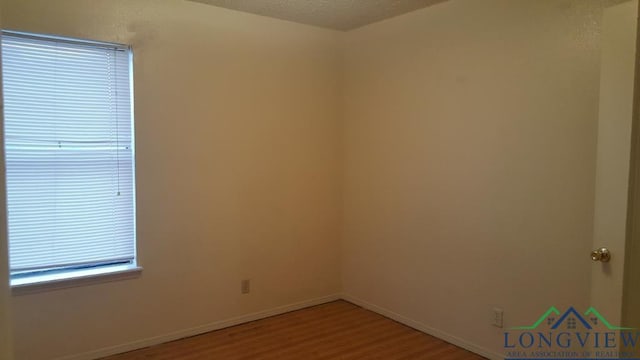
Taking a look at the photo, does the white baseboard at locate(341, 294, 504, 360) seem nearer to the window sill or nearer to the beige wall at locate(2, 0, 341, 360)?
the beige wall at locate(2, 0, 341, 360)

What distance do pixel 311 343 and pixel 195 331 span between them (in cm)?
89

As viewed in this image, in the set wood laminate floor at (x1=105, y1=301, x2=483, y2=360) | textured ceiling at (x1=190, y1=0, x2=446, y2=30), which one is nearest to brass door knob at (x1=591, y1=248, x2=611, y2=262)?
wood laminate floor at (x1=105, y1=301, x2=483, y2=360)

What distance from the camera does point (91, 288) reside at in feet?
9.90

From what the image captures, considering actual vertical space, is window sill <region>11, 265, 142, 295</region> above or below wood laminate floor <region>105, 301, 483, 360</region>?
above

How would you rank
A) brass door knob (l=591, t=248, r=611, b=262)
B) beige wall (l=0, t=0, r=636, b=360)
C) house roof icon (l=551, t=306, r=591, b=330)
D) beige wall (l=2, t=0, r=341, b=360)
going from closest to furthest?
1. brass door knob (l=591, t=248, r=611, b=262)
2. house roof icon (l=551, t=306, r=591, b=330)
3. beige wall (l=0, t=0, r=636, b=360)
4. beige wall (l=2, t=0, r=341, b=360)

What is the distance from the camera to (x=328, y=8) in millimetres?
3457

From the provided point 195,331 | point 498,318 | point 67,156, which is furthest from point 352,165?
point 67,156

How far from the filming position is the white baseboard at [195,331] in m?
3.06

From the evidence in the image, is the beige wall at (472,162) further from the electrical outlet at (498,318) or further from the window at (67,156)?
the window at (67,156)

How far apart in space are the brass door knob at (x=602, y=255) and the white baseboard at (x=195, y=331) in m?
2.53

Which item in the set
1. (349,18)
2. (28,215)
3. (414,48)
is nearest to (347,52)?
(349,18)

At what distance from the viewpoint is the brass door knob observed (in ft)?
6.74

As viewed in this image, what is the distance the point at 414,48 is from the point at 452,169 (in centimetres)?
100

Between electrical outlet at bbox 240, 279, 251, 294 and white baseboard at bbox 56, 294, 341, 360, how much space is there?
200mm
